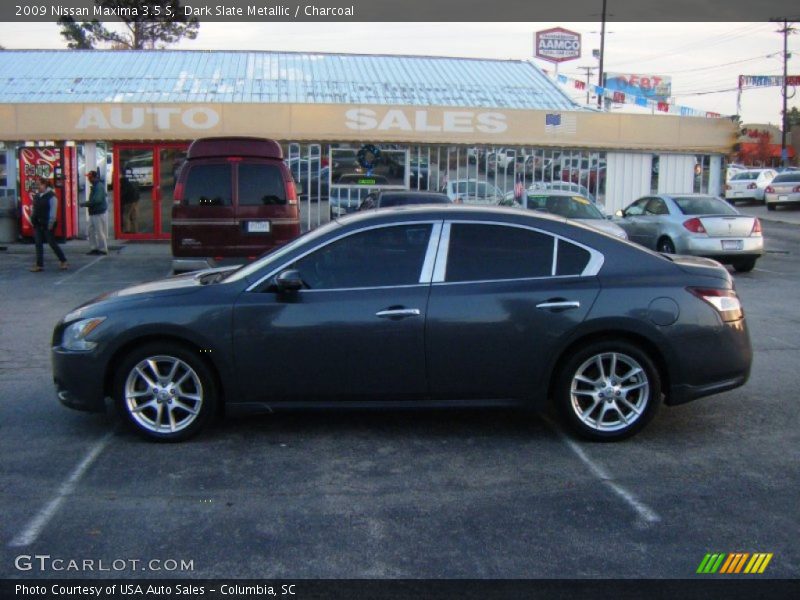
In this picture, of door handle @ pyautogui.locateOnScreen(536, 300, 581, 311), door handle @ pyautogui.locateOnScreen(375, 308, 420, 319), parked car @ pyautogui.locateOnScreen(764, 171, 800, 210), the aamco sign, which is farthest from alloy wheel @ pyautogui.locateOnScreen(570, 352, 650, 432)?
the aamco sign

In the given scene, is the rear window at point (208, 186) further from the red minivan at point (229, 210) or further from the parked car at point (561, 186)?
the parked car at point (561, 186)

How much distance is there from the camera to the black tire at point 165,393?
610cm

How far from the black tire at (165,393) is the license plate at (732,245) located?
40.3ft

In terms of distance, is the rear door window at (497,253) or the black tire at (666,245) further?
the black tire at (666,245)

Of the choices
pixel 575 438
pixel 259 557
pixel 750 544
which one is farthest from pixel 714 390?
pixel 259 557

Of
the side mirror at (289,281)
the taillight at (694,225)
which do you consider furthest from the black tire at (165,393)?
the taillight at (694,225)

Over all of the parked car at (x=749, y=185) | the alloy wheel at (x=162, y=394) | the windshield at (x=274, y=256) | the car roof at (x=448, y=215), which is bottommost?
the alloy wheel at (x=162, y=394)

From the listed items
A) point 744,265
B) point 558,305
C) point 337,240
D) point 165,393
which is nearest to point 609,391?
point 558,305

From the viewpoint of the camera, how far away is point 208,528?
188 inches

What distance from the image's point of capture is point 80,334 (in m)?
6.20

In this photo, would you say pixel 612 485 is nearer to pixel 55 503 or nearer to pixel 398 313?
pixel 398 313

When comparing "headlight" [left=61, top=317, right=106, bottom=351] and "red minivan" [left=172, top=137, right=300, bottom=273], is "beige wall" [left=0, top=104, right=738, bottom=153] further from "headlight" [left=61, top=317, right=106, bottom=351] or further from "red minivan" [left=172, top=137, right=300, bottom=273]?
"headlight" [left=61, top=317, right=106, bottom=351]

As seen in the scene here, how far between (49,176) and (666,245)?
13477 mm
